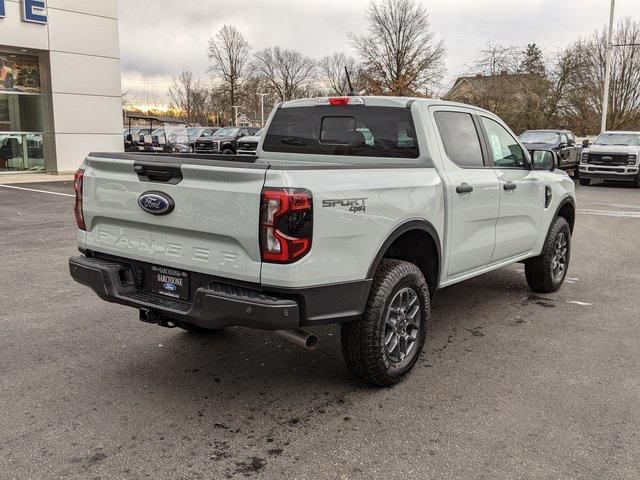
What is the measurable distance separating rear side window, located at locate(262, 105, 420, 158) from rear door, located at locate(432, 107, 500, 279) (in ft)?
0.93

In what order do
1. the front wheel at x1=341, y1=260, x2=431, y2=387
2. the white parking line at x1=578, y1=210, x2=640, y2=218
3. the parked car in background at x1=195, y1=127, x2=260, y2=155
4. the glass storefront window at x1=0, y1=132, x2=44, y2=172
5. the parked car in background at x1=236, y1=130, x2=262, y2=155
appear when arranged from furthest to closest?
the parked car in background at x1=195, y1=127, x2=260, y2=155 → the parked car in background at x1=236, y1=130, x2=262, y2=155 → the glass storefront window at x1=0, y1=132, x2=44, y2=172 → the white parking line at x1=578, y1=210, x2=640, y2=218 → the front wheel at x1=341, y1=260, x2=431, y2=387

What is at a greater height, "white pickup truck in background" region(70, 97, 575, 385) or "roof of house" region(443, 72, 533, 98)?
"roof of house" region(443, 72, 533, 98)

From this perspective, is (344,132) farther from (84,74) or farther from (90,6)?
(90,6)

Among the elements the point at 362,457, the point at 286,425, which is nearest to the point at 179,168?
the point at 286,425

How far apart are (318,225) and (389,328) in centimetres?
102

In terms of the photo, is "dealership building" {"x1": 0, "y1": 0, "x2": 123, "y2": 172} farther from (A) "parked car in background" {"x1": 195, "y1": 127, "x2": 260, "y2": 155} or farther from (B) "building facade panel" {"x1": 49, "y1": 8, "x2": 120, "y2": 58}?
(A) "parked car in background" {"x1": 195, "y1": 127, "x2": 260, "y2": 155}

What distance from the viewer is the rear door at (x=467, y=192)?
14.4 ft

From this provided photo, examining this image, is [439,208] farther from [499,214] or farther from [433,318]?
[433,318]

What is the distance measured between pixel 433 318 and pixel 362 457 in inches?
99.9

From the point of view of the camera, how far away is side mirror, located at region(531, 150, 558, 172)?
18.7 ft

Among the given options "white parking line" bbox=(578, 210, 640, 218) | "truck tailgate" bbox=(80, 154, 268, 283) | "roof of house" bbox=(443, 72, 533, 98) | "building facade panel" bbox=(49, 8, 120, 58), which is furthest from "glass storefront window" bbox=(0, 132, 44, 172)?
"roof of house" bbox=(443, 72, 533, 98)

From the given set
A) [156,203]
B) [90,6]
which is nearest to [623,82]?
[90,6]

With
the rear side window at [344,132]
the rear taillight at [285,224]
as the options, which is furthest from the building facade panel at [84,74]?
the rear taillight at [285,224]

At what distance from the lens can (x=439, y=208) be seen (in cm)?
413
